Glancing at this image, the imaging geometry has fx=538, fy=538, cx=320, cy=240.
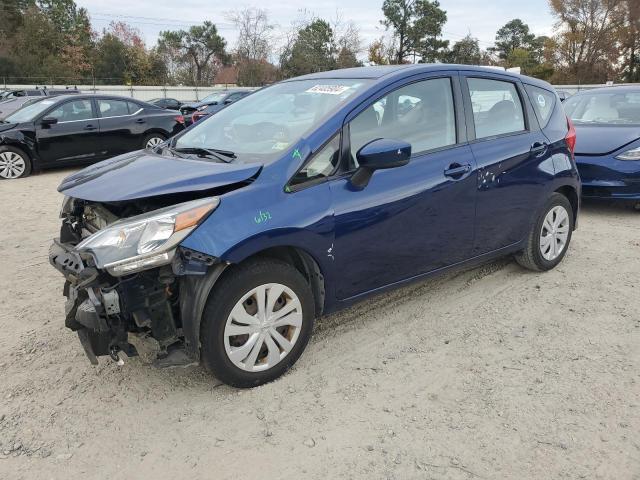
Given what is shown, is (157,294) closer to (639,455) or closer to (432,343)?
(432,343)

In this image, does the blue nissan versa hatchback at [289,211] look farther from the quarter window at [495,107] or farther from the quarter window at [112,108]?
the quarter window at [112,108]

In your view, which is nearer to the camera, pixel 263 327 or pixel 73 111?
pixel 263 327

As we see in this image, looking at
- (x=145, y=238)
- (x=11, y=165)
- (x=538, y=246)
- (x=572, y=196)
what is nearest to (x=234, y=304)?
(x=145, y=238)

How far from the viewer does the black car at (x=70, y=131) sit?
30.8 ft

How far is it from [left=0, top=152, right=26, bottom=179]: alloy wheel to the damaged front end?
309 inches

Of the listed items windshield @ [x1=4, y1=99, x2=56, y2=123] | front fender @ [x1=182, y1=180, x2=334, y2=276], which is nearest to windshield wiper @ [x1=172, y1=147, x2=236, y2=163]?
front fender @ [x1=182, y1=180, x2=334, y2=276]

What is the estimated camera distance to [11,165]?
9414mm

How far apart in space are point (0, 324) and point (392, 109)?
10.1 feet

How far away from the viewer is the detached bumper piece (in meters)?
2.55

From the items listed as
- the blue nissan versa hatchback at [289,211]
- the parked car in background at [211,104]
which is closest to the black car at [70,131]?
the parked car in background at [211,104]

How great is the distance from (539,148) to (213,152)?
8.73 ft

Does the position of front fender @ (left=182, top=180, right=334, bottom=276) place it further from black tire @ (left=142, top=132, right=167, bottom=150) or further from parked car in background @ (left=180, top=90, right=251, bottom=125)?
parked car in background @ (left=180, top=90, right=251, bottom=125)

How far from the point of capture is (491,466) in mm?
2414

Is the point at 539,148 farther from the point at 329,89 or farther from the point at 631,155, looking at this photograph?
the point at 631,155
